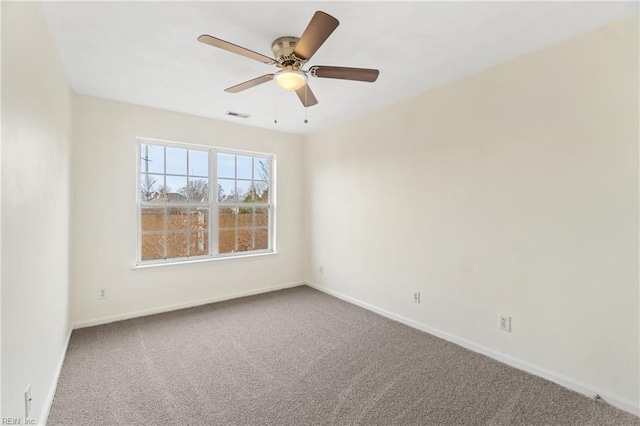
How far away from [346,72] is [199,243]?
117 inches

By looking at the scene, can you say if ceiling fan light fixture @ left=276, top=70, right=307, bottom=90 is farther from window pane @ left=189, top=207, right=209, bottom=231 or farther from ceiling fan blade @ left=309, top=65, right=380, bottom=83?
window pane @ left=189, top=207, right=209, bottom=231

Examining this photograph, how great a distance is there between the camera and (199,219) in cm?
397

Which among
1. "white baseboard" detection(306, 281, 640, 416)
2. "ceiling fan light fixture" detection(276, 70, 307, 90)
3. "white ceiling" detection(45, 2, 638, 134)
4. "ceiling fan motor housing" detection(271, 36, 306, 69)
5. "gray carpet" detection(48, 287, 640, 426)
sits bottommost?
"gray carpet" detection(48, 287, 640, 426)

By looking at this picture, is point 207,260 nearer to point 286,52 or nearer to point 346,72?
point 286,52

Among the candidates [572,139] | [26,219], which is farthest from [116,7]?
[572,139]

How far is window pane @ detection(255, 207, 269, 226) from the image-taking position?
4499mm

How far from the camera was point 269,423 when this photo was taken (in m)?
1.78

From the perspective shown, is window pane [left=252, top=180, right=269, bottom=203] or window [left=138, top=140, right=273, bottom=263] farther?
window pane [left=252, top=180, right=269, bottom=203]

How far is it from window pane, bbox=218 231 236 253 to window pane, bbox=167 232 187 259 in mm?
452

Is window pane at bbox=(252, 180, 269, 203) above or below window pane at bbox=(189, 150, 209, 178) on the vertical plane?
below

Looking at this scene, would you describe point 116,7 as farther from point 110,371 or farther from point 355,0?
point 110,371

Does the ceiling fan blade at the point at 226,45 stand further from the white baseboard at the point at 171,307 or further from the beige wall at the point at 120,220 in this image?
the white baseboard at the point at 171,307

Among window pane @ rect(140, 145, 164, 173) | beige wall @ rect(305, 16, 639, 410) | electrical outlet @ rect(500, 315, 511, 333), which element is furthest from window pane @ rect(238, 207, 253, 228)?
electrical outlet @ rect(500, 315, 511, 333)

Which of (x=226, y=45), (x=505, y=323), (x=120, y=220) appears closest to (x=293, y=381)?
(x=505, y=323)
